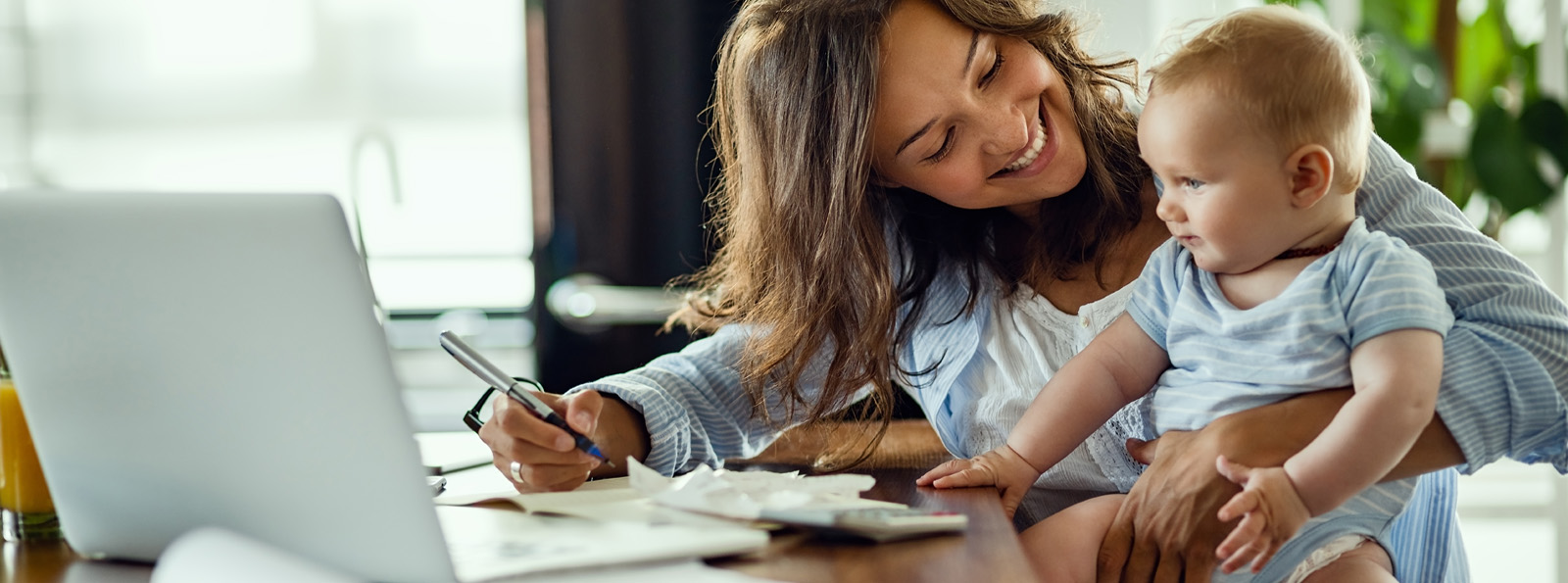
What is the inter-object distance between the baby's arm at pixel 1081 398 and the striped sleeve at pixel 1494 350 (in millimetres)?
266

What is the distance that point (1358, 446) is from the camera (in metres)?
0.96

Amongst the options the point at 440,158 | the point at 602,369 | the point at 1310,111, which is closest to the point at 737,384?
the point at 1310,111

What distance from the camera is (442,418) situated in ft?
11.0

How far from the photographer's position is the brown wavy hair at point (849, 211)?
1.38m

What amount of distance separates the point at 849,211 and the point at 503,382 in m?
0.53

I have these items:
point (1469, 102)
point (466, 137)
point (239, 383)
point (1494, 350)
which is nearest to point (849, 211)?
point (1494, 350)

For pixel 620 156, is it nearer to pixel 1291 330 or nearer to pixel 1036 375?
pixel 1036 375

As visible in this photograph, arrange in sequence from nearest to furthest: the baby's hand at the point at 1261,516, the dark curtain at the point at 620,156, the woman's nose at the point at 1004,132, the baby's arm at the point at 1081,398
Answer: the baby's hand at the point at 1261,516 < the baby's arm at the point at 1081,398 < the woman's nose at the point at 1004,132 < the dark curtain at the point at 620,156

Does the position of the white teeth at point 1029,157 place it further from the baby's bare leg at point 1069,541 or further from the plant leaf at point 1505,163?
the plant leaf at point 1505,163

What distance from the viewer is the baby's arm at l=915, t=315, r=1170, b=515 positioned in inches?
45.8

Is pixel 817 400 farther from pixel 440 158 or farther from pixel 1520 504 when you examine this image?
pixel 1520 504

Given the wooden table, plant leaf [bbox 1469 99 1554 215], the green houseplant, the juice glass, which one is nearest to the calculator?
the wooden table

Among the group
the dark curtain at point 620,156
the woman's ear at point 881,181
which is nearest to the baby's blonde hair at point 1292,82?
the woman's ear at point 881,181

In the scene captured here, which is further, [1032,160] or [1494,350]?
[1032,160]
